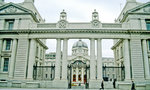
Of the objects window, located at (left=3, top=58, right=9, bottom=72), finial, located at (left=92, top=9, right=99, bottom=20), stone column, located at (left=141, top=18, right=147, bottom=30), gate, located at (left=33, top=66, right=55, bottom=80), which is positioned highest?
finial, located at (left=92, top=9, right=99, bottom=20)

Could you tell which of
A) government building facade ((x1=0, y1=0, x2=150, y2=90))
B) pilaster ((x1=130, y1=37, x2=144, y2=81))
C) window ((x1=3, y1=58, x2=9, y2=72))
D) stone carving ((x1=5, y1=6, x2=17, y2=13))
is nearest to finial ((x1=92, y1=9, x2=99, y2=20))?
government building facade ((x1=0, y1=0, x2=150, y2=90))

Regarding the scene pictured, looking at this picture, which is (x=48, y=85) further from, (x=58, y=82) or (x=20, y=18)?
(x=20, y=18)

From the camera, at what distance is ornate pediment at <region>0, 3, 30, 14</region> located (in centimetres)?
2852

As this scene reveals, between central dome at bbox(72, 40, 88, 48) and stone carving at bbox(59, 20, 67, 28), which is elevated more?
central dome at bbox(72, 40, 88, 48)

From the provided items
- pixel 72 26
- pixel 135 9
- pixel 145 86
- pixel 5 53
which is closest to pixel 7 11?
pixel 5 53

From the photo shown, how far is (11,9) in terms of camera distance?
2895 centimetres

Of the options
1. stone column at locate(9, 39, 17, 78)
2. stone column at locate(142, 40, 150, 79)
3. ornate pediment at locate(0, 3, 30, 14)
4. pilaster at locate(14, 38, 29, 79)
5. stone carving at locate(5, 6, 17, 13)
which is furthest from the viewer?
stone carving at locate(5, 6, 17, 13)

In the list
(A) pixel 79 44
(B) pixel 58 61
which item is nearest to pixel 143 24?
(B) pixel 58 61

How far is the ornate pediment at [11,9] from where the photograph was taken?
28.5m

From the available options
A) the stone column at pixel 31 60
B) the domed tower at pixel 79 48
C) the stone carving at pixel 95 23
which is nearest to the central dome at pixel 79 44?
the domed tower at pixel 79 48

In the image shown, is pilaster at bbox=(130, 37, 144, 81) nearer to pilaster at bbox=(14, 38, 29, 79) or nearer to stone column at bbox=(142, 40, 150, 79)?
stone column at bbox=(142, 40, 150, 79)

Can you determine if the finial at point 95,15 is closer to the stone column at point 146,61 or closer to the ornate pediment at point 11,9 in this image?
the stone column at point 146,61

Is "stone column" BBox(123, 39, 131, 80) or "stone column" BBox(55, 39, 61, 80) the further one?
"stone column" BBox(55, 39, 61, 80)

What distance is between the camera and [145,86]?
1928 centimetres
